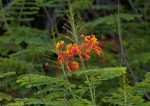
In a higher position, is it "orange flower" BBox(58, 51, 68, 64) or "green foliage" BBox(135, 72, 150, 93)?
"orange flower" BBox(58, 51, 68, 64)

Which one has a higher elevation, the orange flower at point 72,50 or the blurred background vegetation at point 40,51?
the blurred background vegetation at point 40,51

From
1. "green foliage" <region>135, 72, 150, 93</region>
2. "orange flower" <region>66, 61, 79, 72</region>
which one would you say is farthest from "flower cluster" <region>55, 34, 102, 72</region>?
"green foliage" <region>135, 72, 150, 93</region>

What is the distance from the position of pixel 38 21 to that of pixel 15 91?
140 inches

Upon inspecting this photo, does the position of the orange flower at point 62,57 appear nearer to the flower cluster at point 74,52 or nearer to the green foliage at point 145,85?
the flower cluster at point 74,52

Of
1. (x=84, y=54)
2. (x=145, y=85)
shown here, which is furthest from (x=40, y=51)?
(x=145, y=85)

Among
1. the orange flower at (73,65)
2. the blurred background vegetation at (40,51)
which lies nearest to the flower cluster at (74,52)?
the orange flower at (73,65)

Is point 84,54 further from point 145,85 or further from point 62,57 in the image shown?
point 145,85

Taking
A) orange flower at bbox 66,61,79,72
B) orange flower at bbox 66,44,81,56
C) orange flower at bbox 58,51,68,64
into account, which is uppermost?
orange flower at bbox 66,44,81,56

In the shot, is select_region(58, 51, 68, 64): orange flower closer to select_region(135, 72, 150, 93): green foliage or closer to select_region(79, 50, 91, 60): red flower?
select_region(79, 50, 91, 60): red flower

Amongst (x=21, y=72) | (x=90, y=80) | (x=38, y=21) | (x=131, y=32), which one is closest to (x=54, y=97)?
(x=21, y=72)

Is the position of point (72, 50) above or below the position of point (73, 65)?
above

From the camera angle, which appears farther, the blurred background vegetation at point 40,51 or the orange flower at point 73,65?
the blurred background vegetation at point 40,51

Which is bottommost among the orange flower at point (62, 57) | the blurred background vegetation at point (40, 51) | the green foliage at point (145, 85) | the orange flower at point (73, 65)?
the green foliage at point (145, 85)

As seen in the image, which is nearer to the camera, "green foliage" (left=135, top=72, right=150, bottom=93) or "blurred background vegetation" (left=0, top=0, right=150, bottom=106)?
"green foliage" (left=135, top=72, right=150, bottom=93)
